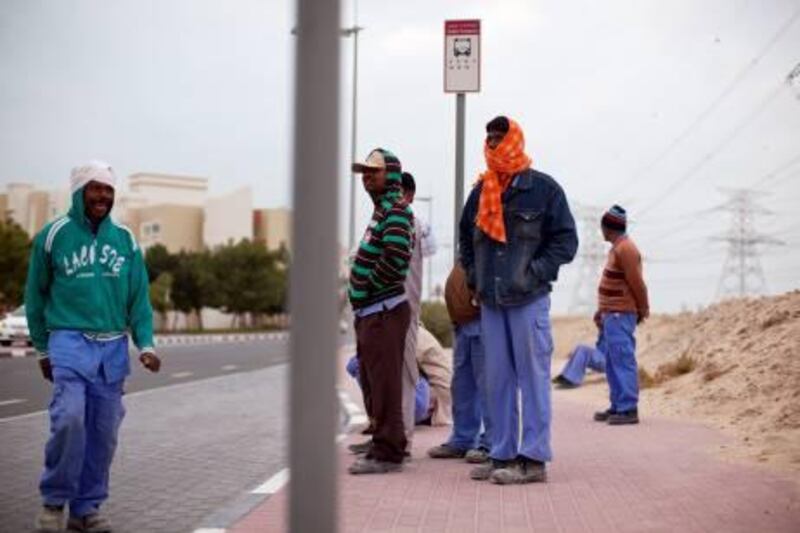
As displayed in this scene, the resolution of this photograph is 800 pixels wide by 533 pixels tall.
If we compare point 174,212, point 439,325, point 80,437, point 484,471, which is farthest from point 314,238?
point 174,212

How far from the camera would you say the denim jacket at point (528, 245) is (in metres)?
6.43

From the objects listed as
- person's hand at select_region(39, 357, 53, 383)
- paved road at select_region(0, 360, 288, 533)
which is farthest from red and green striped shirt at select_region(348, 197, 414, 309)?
person's hand at select_region(39, 357, 53, 383)

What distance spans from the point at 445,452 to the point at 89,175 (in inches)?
144

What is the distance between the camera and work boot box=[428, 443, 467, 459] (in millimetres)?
7695

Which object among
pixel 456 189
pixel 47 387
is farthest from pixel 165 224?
pixel 456 189

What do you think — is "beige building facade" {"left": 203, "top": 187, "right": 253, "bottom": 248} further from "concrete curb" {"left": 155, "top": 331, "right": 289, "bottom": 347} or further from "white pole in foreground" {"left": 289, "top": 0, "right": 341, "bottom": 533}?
"white pole in foreground" {"left": 289, "top": 0, "right": 341, "bottom": 533}

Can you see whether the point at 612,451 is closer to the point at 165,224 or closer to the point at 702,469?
the point at 702,469

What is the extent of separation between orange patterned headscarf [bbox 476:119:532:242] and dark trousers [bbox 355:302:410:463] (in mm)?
937

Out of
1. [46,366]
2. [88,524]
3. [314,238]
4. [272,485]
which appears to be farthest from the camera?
[272,485]

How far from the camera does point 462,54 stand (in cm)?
777

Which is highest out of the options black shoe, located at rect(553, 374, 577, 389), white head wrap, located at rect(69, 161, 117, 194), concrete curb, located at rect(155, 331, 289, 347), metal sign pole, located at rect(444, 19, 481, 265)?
metal sign pole, located at rect(444, 19, 481, 265)

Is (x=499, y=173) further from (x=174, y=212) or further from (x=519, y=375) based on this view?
(x=174, y=212)

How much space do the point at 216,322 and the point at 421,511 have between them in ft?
318

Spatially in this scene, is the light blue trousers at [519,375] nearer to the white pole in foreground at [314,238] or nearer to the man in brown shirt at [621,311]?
the man in brown shirt at [621,311]
